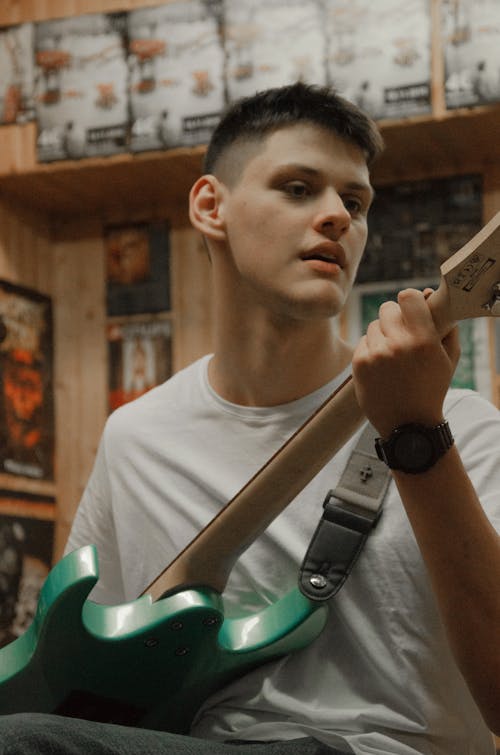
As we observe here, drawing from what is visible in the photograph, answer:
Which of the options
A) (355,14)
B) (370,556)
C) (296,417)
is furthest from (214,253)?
(355,14)

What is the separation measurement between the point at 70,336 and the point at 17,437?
1.29 ft

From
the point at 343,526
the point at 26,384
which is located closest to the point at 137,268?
the point at 26,384

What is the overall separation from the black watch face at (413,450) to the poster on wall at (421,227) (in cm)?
200

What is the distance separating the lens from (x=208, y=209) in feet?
6.11

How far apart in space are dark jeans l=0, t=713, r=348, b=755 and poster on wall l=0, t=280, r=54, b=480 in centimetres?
209

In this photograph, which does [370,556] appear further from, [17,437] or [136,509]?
[17,437]

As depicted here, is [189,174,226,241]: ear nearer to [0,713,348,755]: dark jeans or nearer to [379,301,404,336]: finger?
[379,301,404,336]: finger

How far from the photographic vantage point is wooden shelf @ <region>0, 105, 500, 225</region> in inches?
117

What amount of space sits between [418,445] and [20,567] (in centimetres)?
226

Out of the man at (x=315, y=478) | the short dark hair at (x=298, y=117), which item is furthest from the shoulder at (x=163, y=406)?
the short dark hair at (x=298, y=117)

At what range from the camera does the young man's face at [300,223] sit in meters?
1.61

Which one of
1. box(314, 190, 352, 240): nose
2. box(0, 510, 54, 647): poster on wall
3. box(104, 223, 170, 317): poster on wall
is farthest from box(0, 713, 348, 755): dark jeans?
box(104, 223, 170, 317): poster on wall

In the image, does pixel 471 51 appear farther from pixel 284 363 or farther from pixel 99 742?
pixel 99 742

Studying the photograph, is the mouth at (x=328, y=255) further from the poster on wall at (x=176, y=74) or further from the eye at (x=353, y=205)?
the poster on wall at (x=176, y=74)
